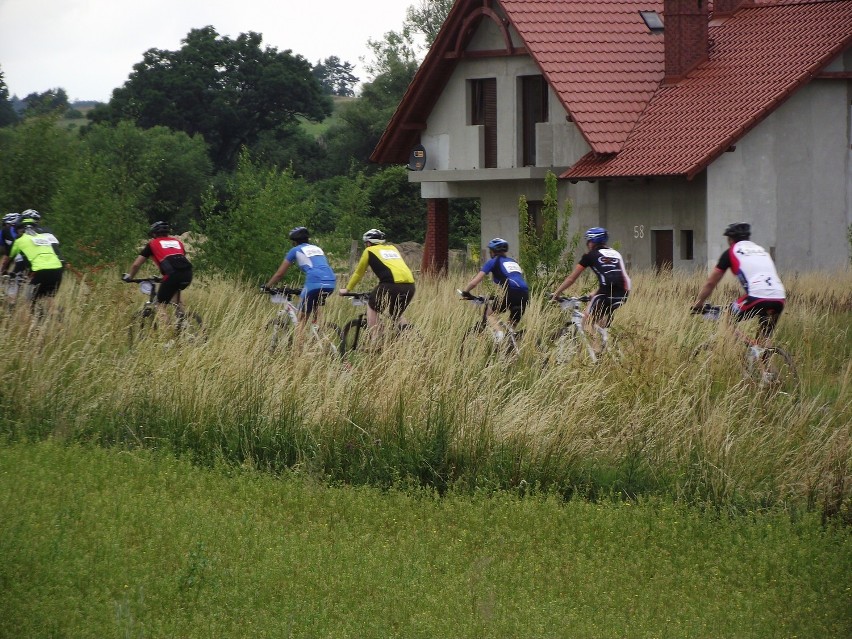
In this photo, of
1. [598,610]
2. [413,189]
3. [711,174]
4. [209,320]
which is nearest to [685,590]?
[598,610]

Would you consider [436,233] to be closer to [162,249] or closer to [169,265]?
[162,249]

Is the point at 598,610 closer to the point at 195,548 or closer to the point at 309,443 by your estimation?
the point at 195,548

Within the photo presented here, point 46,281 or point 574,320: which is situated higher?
point 46,281

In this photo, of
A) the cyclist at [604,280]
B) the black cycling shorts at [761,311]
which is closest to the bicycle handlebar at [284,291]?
the cyclist at [604,280]

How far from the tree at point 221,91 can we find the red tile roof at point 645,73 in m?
36.0

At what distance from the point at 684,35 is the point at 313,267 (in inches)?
748

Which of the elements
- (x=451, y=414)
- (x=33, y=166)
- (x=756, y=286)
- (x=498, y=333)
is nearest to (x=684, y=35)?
(x=33, y=166)

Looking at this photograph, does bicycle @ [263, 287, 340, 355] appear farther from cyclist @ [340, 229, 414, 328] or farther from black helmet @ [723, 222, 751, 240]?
black helmet @ [723, 222, 751, 240]

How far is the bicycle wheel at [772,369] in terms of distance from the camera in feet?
39.0

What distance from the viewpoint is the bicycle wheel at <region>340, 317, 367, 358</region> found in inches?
583

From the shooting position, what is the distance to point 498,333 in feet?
44.6

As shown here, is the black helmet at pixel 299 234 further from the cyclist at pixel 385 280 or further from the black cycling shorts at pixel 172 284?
the black cycling shorts at pixel 172 284

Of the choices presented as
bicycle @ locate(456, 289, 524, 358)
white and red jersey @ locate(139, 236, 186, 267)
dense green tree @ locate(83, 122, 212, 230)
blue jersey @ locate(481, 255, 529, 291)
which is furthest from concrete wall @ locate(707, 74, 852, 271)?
dense green tree @ locate(83, 122, 212, 230)

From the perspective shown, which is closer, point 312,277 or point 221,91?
point 312,277
